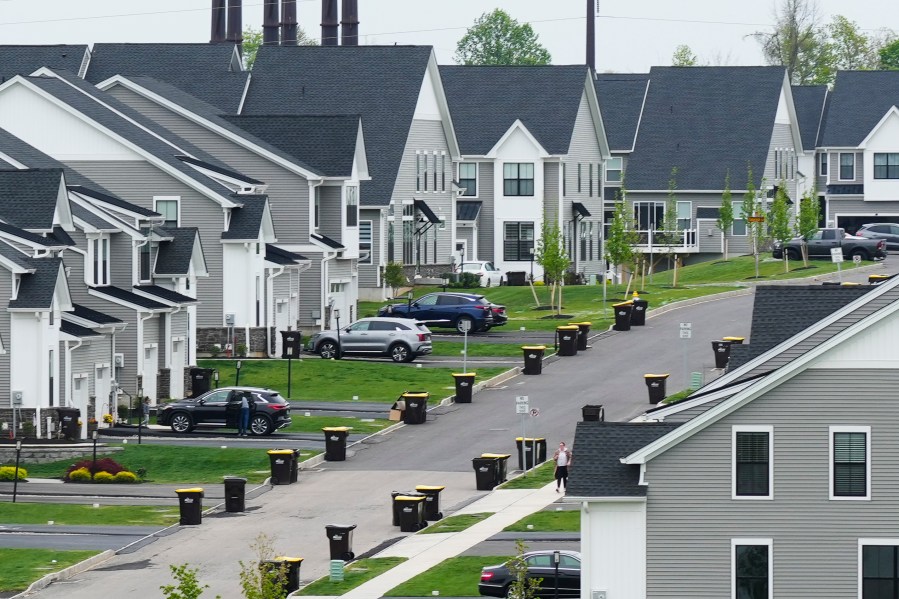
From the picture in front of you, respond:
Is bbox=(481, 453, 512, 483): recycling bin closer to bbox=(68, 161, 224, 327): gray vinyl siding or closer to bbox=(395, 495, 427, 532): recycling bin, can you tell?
bbox=(395, 495, 427, 532): recycling bin

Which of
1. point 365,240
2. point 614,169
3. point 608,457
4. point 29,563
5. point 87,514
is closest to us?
point 608,457

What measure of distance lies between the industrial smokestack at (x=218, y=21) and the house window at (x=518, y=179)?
1159 inches

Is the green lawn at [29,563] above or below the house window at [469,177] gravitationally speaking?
below

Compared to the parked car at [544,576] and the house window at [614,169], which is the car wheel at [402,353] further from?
the house window at [614,169]

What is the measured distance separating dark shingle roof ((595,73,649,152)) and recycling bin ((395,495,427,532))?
72.6 m

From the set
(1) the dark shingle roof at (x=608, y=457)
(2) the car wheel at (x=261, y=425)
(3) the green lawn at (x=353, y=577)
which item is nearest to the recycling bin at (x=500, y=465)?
(2) the car wheel at (x=261, y=425)

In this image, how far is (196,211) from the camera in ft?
252

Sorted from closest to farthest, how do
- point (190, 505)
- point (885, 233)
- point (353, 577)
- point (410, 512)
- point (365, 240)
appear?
point (353, 577) < point (410, 512) < point (190, 505) < point (365, 240) < point (885, 233)

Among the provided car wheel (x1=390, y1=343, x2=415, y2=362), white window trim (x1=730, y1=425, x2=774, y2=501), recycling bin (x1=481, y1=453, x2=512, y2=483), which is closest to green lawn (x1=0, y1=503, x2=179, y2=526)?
recycling bin (x1=481, y1=453, x2=512, y2=483)

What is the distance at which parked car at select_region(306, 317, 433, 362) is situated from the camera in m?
74.9

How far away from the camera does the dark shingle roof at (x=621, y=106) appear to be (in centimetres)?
12125

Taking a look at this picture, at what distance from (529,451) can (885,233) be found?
174ft

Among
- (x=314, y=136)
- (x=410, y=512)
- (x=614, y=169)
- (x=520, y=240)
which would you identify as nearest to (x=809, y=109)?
(x=614, y=169)

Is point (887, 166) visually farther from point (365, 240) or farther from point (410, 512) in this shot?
point (410, 512)
